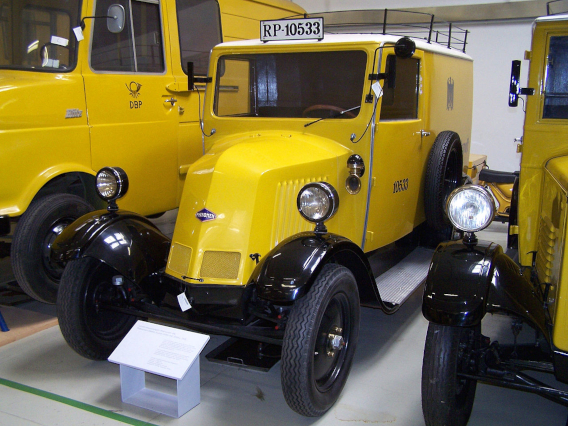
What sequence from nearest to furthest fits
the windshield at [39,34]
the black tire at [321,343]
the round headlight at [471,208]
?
the round headlight at [471,208] → the black tire at [321,343] → the windshield at [39,34]

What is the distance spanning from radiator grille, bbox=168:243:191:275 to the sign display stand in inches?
12.7

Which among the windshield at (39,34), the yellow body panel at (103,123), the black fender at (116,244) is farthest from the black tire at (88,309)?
the windshield at (39,34)

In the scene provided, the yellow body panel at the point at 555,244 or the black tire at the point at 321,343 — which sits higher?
the yellow body panel at the point at 555,244

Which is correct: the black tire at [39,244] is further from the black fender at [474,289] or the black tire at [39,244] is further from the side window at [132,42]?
the black fender at [474,289]

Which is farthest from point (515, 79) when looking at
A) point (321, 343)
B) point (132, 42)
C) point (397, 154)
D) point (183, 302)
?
point (132, 42)

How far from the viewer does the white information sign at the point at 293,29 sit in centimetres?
378

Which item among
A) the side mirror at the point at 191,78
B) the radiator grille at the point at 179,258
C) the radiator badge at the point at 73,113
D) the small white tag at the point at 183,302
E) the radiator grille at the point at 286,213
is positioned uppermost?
the side mirror at the point at 191,78

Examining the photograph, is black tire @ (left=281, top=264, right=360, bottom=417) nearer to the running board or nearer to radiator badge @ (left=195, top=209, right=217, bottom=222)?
the running board

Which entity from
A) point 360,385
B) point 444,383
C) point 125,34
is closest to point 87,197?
point 125,34

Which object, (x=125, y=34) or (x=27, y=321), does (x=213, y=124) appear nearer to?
(x=125, y=34)

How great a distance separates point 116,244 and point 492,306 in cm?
207

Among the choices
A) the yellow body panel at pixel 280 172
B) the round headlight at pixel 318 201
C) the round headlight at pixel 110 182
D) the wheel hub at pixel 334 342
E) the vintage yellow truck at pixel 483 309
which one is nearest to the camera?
the vintage yellow truck at pixel 483 309

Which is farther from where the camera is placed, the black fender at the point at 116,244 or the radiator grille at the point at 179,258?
the black fender at the point at 116,244

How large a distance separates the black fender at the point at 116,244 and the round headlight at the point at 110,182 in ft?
0.41
